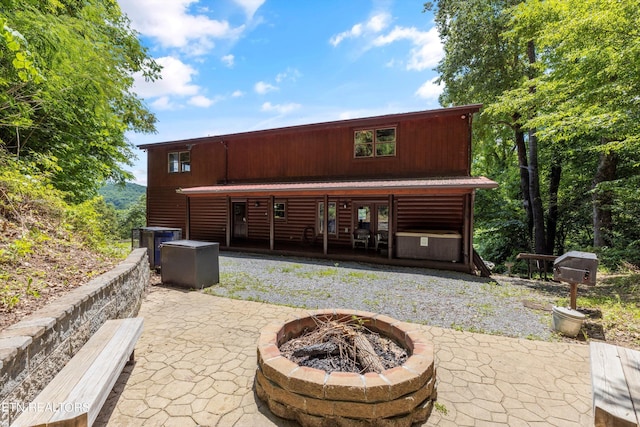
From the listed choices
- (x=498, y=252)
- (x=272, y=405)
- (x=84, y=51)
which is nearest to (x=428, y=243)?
(x=272, y=405)

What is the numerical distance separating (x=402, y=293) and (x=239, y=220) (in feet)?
32.9

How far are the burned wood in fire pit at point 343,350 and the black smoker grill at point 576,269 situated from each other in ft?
10.8

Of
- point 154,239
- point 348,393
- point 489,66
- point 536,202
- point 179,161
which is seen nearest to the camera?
point 348,393

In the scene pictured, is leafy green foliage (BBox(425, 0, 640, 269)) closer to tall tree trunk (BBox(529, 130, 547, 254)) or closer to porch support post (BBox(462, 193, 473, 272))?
tall tree trunk (BBox(529, 130, 547, 254))

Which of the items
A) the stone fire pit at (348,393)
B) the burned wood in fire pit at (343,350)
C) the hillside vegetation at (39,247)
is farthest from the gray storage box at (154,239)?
the stone fire pit at (348,393)

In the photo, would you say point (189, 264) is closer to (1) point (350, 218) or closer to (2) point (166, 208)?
(1) point (350, 218)

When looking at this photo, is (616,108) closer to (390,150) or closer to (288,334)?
(390,150)

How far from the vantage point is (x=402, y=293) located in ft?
19.4

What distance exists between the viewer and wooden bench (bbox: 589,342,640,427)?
1759mm

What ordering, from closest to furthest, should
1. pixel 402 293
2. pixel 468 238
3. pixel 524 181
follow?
pixel 402 293, pixel 468 238, pixel 524 181

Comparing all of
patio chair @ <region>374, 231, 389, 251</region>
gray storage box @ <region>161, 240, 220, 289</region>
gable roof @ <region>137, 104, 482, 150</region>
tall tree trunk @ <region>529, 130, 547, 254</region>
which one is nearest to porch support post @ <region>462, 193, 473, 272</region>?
patio chair @ <region>374, 231, 389, 251</region>

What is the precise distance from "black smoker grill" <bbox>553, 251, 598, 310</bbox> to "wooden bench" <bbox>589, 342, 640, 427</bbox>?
1.99 metres

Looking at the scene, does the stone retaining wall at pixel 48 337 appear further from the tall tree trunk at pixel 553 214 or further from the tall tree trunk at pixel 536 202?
the tall tree trunk at pixel 553 214

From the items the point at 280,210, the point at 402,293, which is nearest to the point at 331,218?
the point at 280,210
